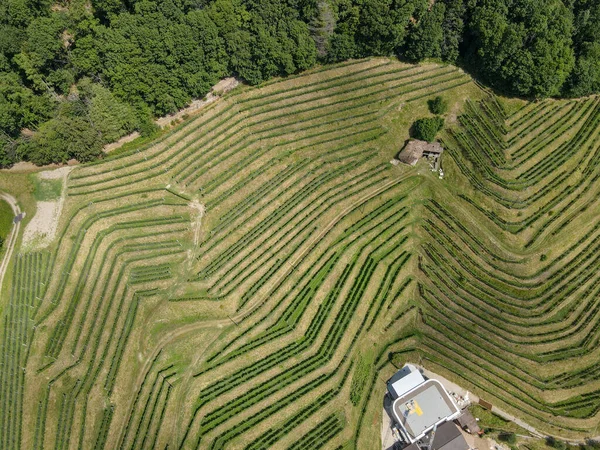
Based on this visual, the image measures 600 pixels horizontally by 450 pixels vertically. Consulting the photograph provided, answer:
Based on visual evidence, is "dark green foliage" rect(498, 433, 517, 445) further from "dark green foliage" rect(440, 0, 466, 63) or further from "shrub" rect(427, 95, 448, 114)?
"dark green foliage" rect(440, 0, 466, 63)

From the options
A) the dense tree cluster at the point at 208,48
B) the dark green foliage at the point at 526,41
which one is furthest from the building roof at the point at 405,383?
the dark green foliage at the point at 526,41

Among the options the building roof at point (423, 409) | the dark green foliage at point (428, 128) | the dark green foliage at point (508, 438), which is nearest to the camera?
the building roof at point (423, 409)

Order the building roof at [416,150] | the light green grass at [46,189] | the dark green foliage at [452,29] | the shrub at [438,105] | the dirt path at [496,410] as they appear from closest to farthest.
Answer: the dirt path at [496,410] < the light green grass at [46,189] < the building roof at [416,150] < the shrub at [438,105] < the dark green foliage at [452,29]

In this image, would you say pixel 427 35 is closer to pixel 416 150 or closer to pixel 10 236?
pixel 416 150

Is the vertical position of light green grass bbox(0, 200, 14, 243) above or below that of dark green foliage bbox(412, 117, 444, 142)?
above

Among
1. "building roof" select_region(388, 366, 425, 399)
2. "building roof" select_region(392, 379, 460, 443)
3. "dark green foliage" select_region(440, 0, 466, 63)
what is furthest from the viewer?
"dark green foliage" select_region(440, 0, 466, 63)

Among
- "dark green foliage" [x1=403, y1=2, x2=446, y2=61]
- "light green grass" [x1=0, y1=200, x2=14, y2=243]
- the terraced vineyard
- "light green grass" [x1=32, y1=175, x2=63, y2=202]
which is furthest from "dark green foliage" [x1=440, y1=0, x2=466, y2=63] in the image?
"light green grass" [x1=0, y1=200, x2=14, y2=243]

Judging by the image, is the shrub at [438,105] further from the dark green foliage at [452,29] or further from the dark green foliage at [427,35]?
the dark green foliage at [452,29]
